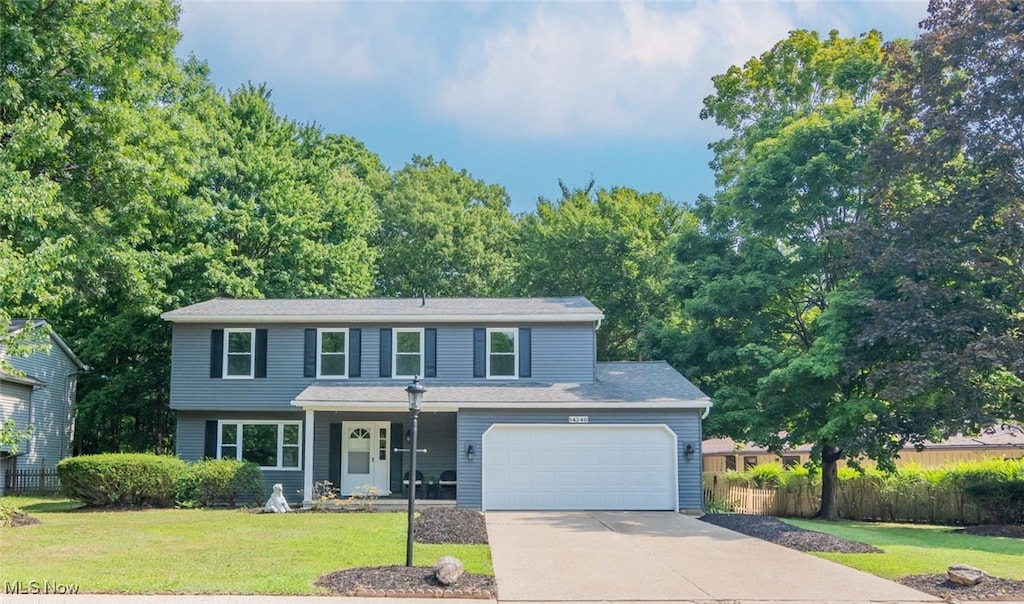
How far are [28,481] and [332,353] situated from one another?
1057cm

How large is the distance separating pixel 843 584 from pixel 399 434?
50.7ft

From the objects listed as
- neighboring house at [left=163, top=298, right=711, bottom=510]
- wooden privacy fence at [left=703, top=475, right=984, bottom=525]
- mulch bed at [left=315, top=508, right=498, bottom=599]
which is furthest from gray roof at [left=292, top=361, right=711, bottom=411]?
mulch bed at [left=315, top=508, right=498, bottom=599]

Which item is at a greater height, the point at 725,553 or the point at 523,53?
the point at 523,53

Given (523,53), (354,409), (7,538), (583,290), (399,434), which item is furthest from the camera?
(583,290)

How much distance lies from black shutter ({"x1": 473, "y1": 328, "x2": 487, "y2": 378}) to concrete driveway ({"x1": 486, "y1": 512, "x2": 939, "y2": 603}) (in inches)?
287

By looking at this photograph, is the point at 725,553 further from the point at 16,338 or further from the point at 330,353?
the point at 330,353

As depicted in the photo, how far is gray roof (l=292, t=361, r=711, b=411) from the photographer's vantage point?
21.4 metres

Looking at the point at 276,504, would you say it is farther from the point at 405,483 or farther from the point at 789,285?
the point at 789,285

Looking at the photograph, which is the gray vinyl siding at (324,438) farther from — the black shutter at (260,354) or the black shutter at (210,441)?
the black shutter at (260,354)

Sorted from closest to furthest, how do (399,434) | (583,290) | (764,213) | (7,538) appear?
(7,538) < (399,434) < (764,213) < (583,290)

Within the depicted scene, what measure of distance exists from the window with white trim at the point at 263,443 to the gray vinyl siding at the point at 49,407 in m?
7.73

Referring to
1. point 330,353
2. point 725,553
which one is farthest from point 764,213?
point 725,553

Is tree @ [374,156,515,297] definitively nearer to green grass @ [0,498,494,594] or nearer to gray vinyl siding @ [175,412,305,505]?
gray vinyl siding @ [175,412,305,505]

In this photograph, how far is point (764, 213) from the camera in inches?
1038
